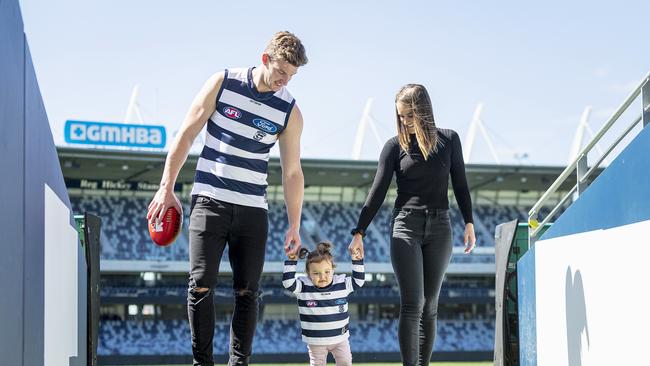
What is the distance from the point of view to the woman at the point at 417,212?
4.56 meters

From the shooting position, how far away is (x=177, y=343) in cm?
3145

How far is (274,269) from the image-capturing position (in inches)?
1334

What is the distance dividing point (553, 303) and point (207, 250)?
6.02 feet

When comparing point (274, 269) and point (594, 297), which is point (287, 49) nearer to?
point (594, 297)

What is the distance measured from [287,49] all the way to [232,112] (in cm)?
43

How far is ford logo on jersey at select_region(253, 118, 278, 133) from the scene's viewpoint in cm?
402

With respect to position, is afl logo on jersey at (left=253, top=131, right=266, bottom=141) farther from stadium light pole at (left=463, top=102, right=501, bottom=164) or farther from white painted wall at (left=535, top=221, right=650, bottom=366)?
stadium light pole at (left=463, top=102, right=501, bottom=164)

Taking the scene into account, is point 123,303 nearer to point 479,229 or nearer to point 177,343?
point 177,343

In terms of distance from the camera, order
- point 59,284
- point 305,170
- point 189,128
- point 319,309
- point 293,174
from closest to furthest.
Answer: point 189,128 → point 59,284 → point 293,174 → point 319,309 → point 305,170

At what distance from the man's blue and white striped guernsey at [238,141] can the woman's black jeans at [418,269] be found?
3.17 feet

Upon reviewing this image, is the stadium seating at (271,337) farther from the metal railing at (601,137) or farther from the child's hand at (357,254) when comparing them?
the metal railing at (601,137)

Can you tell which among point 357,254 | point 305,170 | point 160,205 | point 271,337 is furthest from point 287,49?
point 305,170

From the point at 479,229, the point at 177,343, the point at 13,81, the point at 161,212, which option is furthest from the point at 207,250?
the point at 479,229

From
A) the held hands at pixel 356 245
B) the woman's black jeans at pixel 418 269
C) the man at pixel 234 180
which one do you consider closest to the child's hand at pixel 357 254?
the held hands at pixel 356 245
